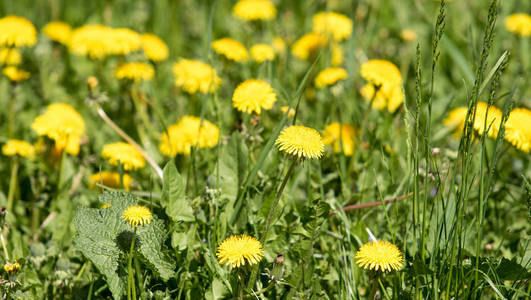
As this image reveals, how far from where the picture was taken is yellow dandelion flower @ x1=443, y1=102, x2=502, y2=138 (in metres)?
2.14

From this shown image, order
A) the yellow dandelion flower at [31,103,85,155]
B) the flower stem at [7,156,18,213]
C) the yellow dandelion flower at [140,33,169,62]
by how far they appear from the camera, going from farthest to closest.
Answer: the yellow dandelion flower at [140,33,169,62] < the yellow dandelion flower at [31,103,85,155] < the flower stem at [7,156,18,213]

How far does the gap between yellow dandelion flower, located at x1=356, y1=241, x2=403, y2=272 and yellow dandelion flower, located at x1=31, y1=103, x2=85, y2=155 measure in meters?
1.44

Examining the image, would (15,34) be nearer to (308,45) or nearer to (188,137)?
(188,137)

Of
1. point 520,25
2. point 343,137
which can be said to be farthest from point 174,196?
point 520,25

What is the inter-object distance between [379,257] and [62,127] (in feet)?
5.13

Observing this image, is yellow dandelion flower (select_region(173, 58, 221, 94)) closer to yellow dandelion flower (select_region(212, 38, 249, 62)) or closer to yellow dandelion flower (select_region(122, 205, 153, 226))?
yellow dandelion flower (select_region(212, 38, 249, 62))

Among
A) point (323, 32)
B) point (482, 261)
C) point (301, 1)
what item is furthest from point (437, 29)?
point (301, 1)

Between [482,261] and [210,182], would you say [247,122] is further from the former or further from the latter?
[482,261]

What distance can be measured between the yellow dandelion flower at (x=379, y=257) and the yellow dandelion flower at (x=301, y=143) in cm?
30

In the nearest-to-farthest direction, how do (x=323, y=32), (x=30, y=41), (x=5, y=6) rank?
1. (x=30, y=41)
2. (x=323, y=32)
3. (x=5, y=6)

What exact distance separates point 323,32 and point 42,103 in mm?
1747

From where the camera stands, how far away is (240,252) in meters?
1.47

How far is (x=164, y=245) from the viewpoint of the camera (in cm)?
170

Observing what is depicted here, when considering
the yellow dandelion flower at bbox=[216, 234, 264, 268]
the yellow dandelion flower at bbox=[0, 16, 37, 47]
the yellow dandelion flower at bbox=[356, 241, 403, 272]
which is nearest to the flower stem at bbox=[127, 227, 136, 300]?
the yellow dandelion flower at bbox=[216, 234, 264, 268]
